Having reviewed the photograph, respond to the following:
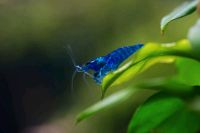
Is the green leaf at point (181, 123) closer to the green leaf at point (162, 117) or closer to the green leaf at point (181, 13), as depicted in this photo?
the green leaf at point (162, 117)

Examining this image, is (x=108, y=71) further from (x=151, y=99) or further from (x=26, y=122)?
(x=26, y=122)

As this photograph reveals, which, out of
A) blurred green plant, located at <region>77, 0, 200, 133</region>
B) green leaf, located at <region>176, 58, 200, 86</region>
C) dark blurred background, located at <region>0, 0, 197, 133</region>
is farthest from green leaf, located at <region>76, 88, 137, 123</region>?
dark blurred background, located at <region>0, 0, 197, 133</region>

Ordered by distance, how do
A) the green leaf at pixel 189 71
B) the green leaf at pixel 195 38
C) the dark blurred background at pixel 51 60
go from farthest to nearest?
1. the dark blurred background at pixel 51 60
2. the green leaf at pixel 189 71
3. the green leaf at pixel 195 38

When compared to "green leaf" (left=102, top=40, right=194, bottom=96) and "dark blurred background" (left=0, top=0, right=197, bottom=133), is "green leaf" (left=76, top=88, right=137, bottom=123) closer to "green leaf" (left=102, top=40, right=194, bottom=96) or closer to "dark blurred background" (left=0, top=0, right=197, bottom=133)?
"green leaf" (left=102, top=40, right=194, bottom=96)

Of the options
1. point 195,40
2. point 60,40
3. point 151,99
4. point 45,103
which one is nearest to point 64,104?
point 45,103

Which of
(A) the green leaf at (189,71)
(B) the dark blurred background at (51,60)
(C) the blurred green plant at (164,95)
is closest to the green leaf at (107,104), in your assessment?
(C) the blurred green plant at (164,95)

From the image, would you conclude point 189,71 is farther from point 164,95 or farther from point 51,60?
point 51,60
